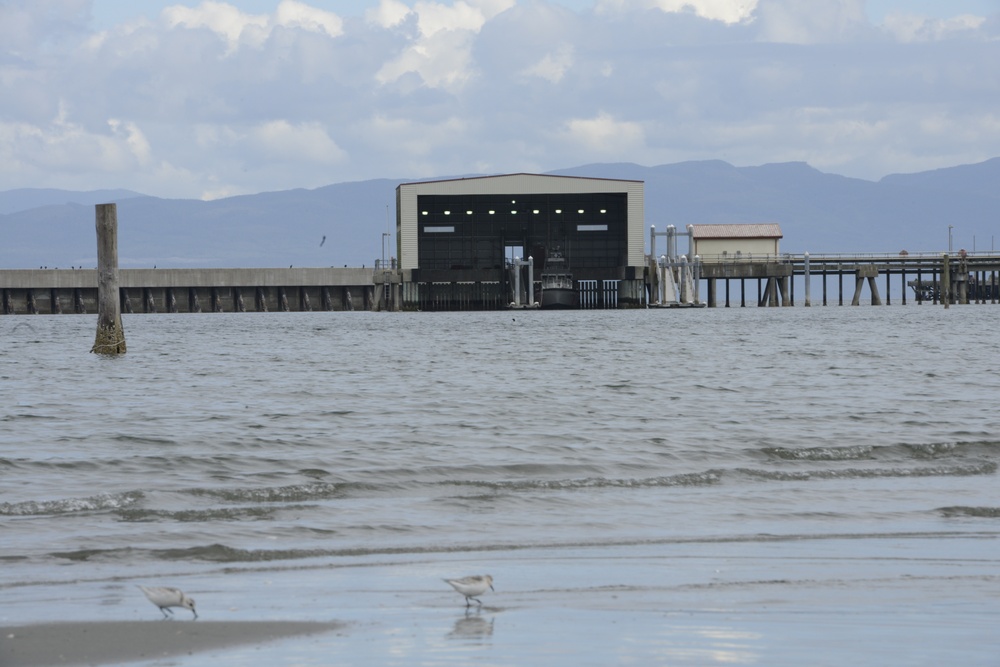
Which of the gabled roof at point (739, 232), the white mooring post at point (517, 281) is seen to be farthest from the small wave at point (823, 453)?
the gabled roof at point (739, 232)

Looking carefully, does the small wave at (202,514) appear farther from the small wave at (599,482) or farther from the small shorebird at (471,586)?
the small shorebird at (471,586)

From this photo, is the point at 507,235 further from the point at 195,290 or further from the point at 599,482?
the point at 599,482

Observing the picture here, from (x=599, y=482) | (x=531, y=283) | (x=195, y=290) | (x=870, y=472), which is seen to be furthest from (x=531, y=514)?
(x=195, y=290)

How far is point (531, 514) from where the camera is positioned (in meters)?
13.2

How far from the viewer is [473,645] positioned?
25.0 ft

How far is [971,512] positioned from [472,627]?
638 cm

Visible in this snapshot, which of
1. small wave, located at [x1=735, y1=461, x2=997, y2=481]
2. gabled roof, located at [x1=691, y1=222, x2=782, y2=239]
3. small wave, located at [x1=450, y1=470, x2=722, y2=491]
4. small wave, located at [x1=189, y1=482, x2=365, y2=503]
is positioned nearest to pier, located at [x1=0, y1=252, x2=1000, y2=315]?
gabled roof, located at [x1=691, y1=222, x2=782, y2=239]

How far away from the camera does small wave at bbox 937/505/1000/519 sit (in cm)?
1253

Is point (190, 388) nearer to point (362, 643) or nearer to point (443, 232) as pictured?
point (362, 643)

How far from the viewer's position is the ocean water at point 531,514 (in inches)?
316

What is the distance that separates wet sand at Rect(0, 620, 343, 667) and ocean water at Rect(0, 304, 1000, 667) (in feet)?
0.67

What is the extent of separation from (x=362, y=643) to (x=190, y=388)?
948 inches

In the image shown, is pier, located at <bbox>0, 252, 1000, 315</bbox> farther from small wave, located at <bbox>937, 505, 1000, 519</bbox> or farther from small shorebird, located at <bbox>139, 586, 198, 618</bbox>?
small shorebird, located at <bbox>139, 586, 198, 618</bbox>

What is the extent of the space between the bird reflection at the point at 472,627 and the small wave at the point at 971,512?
19.3ft
